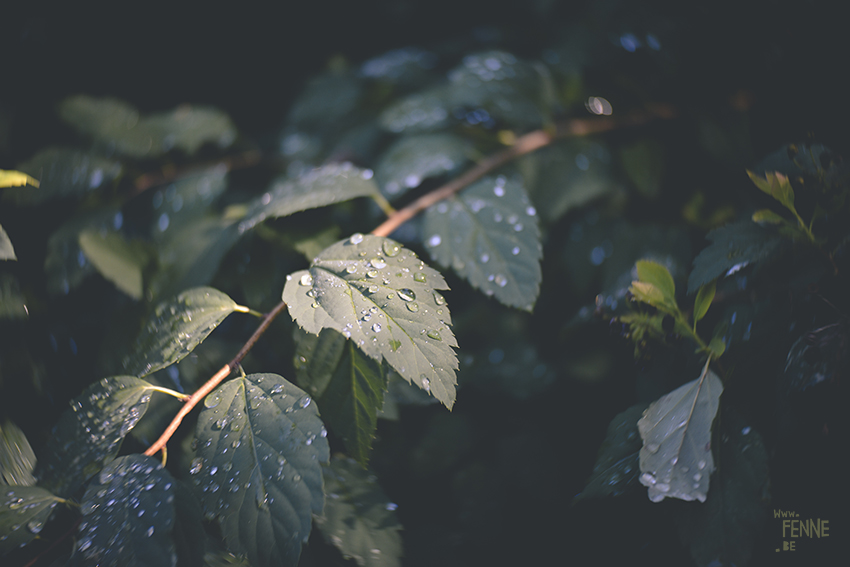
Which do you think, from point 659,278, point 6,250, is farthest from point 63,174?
point 659,278

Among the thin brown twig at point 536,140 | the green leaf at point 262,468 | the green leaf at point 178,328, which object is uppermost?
the green leaf at point 178,328

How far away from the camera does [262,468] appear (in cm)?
48

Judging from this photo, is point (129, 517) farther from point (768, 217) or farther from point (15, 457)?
point (768, 217)

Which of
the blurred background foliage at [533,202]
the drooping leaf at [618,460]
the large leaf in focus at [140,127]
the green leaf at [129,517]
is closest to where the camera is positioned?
the green leaf at [129,517]

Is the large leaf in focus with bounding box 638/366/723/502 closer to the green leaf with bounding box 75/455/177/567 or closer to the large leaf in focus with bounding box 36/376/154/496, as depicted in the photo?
the green leaf with bounding box 75/455/177/567

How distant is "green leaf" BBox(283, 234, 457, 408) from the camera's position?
0.49 m

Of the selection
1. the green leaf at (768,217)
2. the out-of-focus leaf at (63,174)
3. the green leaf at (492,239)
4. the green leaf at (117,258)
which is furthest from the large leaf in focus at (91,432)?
the green leaf at (768,217)

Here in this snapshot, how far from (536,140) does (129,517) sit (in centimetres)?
106

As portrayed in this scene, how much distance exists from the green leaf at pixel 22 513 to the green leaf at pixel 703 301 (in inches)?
33.0

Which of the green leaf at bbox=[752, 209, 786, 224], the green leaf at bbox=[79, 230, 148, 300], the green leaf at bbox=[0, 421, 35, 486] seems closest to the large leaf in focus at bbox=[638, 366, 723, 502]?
the green leaf at bbox=[752, 209, 786, 224]

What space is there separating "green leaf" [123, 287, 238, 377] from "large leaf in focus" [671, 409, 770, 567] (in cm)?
66

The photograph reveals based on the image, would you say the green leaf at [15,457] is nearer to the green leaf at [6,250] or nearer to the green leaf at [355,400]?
the green leaf at [6,250]

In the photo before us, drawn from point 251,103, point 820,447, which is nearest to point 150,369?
point 820,447

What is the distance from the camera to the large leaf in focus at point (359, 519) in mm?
600
